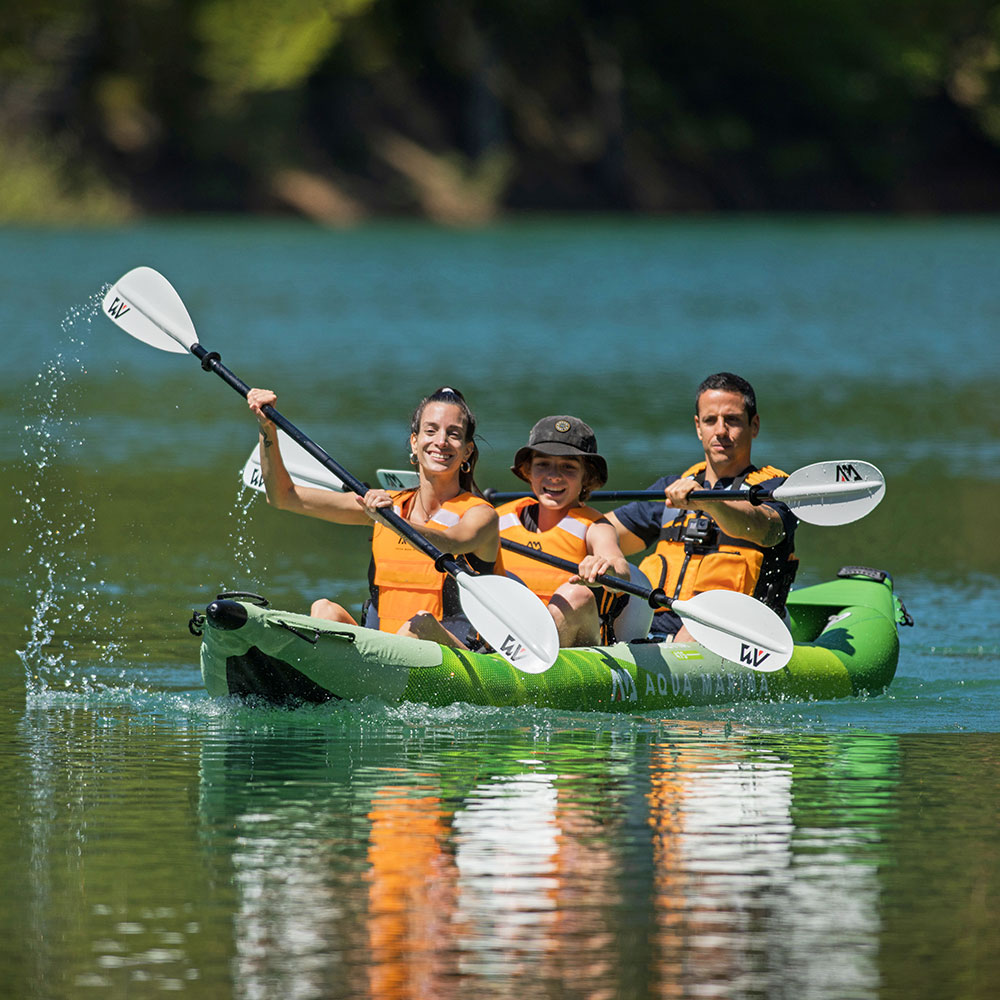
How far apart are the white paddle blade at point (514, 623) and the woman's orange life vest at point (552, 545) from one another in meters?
0.50

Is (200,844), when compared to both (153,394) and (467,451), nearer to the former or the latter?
(467,451)

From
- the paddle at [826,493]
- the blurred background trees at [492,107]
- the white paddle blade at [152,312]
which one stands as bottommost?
the paddle at [826,493]

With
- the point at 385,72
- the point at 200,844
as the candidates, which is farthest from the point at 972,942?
the point at 385,72

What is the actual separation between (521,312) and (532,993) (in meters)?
23.0

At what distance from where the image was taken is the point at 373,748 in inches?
273

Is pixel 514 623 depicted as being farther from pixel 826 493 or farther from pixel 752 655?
pixel 826 493

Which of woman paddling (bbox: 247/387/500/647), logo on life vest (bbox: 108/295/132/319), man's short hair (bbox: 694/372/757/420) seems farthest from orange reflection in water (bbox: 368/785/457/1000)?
logo on life vest (bbox: 108/295/132/319)

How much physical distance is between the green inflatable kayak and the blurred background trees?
1560 inches

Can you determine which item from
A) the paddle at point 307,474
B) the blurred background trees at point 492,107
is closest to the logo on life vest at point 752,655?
the paddle at point 307,474

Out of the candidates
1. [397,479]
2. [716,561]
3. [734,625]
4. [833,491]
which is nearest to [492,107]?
[397,479]

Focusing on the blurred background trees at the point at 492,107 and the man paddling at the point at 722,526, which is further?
the blurred background trees at the point at 492,107

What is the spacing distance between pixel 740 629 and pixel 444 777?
1.57 m

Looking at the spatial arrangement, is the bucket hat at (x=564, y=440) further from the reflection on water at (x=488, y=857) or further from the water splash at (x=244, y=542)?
the water splash at (x=244, y=542)

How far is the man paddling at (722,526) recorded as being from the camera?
786 cm
